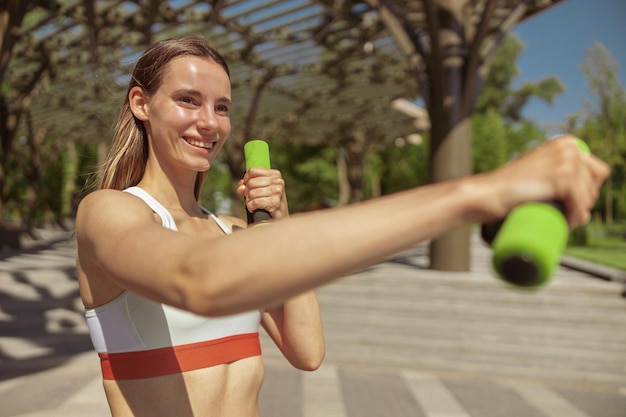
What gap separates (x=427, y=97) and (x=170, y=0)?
6.89m

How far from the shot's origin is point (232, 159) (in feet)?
74.5

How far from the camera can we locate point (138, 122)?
1.28 meters

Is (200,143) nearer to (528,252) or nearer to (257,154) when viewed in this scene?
(257,154)

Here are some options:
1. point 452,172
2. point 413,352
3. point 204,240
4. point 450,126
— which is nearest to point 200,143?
point 204,240

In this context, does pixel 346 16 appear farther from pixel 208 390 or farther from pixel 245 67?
pixel 208 390

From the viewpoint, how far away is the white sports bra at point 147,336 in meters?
1.10

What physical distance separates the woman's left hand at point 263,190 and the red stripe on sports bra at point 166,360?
0.30m

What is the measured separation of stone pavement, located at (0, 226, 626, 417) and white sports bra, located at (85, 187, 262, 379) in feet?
11.6

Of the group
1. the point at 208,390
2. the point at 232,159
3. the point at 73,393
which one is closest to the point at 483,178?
the point at 208,390

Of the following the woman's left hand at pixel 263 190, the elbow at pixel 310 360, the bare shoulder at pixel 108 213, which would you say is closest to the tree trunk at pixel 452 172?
the elbow at pixel 310 360

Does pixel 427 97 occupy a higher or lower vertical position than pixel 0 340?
higher

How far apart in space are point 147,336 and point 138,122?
0.50 meters

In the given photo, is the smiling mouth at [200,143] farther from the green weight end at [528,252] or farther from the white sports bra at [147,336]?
the green weight end at [528,252]

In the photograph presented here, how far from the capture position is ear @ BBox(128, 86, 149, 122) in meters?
1.21
